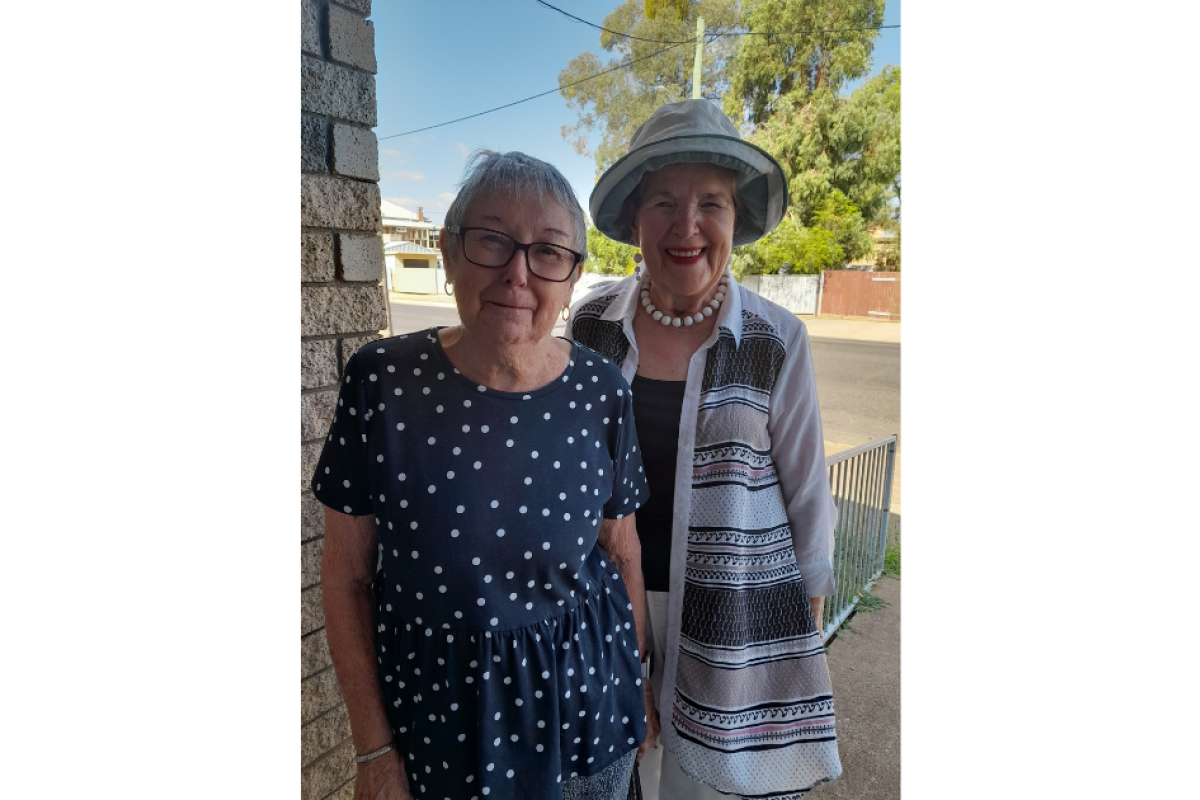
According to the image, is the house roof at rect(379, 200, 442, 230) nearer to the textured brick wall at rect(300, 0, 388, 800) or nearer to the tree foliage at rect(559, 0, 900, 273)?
the textured brick wall at rect(300, 0, 388, 800)

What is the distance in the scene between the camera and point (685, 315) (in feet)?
4.13

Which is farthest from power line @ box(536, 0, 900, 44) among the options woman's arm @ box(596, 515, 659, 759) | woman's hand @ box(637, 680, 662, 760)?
woman's hand @ box(637, 680, 662, 760)

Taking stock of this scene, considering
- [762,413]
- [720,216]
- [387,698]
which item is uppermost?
[720,216]

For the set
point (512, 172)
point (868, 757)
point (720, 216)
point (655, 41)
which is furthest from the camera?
point (868, 757)

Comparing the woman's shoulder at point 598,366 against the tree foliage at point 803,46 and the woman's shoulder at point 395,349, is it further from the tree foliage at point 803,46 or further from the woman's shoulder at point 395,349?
the tree foliage at point 803,46

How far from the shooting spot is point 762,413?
1.29 metres

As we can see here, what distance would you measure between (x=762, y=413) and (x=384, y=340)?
71 cm

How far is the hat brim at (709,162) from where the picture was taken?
3.93ft

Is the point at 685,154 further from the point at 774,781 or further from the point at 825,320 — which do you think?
the point at 774,781

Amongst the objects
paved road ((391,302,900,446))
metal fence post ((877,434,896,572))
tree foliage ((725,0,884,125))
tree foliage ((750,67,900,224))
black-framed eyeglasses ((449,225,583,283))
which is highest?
tree foliage ((725,0,884,125))

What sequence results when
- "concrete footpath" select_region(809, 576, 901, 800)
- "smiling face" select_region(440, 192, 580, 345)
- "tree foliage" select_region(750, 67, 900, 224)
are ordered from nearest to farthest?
"smiling face" select_region(440, 192, 580, 345) < "tree foliage" select_region(750, 67, 900, 224) < "concrete footpath" select_region(809, 576, 901, 800)

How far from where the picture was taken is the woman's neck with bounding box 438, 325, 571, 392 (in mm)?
1123

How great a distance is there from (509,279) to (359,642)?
710mm

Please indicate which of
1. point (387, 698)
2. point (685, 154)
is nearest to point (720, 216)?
point (685, 154)
